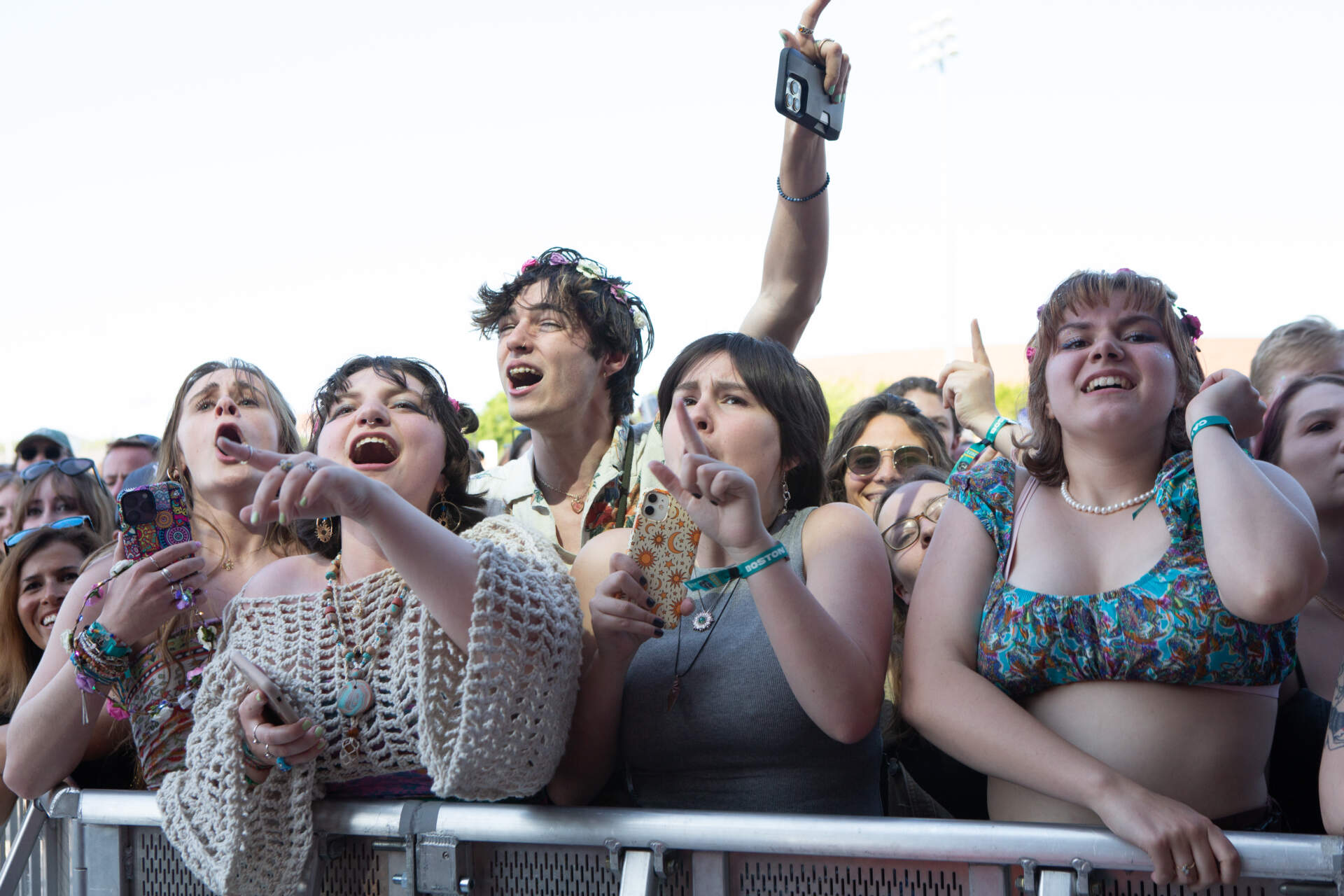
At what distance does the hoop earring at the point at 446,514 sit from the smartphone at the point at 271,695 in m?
0.60

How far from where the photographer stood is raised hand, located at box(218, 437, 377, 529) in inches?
71.7

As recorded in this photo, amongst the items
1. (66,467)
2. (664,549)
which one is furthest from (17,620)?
(664,549)

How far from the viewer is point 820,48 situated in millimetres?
3070

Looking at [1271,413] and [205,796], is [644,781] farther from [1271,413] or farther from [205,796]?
[1271,413]

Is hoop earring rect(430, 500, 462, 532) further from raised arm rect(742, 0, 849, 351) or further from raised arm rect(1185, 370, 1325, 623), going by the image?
raised arm rect(1185, 370, 1325, 623)

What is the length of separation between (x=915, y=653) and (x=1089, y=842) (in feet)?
1.65

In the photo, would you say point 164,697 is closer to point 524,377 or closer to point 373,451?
point 373,451

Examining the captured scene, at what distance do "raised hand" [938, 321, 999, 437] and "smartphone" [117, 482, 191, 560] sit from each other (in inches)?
82.4

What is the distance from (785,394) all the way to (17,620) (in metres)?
2.55

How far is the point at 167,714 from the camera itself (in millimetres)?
2348

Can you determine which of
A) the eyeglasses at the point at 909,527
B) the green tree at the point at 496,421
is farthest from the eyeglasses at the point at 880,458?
the green tree at the point at 496,421

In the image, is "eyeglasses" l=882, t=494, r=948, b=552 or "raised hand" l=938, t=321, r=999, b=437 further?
"raised hand" l=938, t=321, r=999, b=437

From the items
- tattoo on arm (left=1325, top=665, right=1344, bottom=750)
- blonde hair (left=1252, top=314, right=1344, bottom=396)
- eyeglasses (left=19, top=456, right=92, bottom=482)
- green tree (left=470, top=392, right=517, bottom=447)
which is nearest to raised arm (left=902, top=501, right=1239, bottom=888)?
tattoo on arm (left=1325, top=665, right=1344, bottom=750)

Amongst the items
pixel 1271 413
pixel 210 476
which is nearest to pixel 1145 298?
pixel 1271 413
